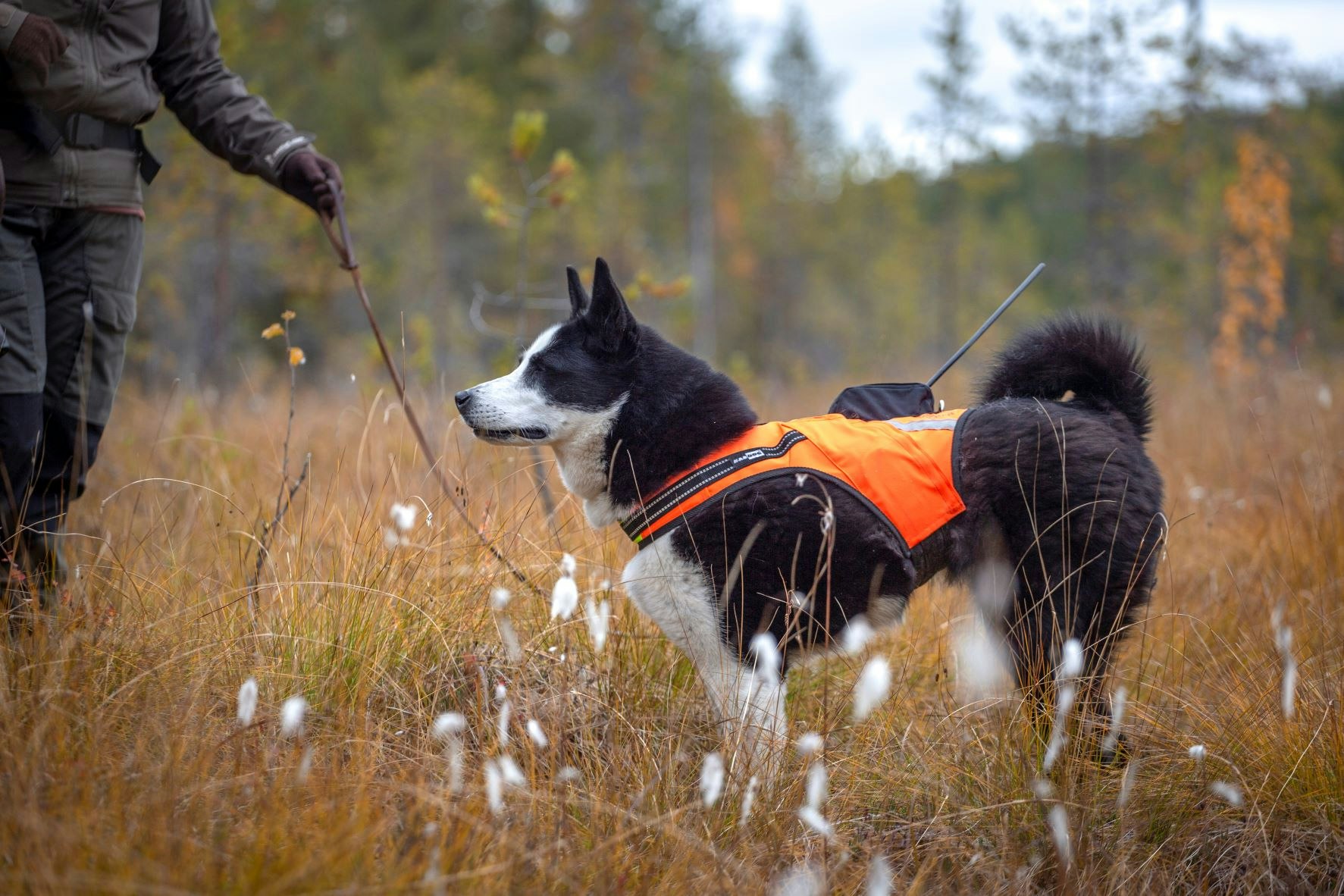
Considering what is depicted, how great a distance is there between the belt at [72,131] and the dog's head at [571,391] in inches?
51.1

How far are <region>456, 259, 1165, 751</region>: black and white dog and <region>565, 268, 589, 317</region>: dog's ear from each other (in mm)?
202

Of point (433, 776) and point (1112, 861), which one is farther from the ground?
point (433, 776)

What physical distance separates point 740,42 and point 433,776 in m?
25.9

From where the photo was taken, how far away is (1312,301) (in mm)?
15977

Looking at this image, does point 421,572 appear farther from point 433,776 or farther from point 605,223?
point 605,223

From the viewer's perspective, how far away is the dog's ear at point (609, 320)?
2.84 meters

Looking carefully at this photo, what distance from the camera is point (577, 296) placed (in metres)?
3.24

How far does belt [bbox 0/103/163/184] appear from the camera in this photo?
251 cm

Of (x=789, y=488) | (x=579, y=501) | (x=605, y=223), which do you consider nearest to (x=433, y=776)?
(x=789, y=488)

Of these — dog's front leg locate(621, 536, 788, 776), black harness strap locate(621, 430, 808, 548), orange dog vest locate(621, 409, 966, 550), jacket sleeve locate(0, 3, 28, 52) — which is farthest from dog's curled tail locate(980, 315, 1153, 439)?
jacket sleeve locate(0, 3, 28, 52)

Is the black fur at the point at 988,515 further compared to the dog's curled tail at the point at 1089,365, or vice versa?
the dog's curled tail at the point at 1089,365

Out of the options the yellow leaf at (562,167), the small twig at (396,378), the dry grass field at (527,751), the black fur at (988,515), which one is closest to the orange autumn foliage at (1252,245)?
the dry grass field at (527,751)

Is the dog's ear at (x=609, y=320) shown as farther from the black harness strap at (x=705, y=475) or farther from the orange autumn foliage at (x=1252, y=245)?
the orange autumn foliage at (x=1252, y=245)

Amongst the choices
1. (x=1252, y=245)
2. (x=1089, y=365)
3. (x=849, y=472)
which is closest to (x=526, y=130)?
(x=849, y=472)
